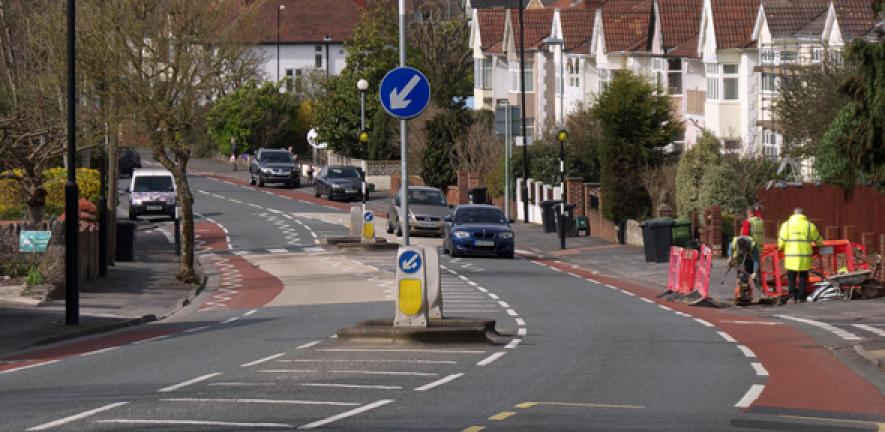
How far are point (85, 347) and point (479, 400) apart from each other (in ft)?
29.7

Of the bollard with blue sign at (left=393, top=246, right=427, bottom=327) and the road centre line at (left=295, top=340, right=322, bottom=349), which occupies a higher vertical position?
the bollard with blue sign at (left=393, top=246, right=427, bottom=327)

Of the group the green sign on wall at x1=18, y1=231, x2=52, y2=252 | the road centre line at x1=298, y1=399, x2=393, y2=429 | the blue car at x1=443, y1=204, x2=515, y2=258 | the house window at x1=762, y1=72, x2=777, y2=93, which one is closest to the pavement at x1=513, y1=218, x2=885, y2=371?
the blue car at x1=443, y1=204, x2=515, y2=258

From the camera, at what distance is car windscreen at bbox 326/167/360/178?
69.0 meters

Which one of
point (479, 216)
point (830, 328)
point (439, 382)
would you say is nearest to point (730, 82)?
point (479, 216)

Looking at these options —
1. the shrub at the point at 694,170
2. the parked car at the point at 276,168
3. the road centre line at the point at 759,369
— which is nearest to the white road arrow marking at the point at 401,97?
the road centre line at the point at 759,369

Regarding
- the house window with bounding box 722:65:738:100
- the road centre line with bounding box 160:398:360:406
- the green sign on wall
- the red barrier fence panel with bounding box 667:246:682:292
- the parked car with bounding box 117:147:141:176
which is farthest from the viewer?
the parked car with bounding box 117:147:141:176

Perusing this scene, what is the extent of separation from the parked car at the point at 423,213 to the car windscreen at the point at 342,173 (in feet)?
62.1

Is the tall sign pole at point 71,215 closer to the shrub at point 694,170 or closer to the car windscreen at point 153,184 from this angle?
the shrub at point 694,170

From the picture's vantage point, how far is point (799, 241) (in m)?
27.3

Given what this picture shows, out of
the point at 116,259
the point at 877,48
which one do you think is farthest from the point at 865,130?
the point at 116,259

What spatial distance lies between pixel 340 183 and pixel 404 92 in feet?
162

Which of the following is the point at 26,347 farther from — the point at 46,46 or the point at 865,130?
the point at 46,46

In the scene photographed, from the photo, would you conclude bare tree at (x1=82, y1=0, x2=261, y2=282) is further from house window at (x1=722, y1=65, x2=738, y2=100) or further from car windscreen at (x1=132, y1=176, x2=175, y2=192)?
house window at (x1=722, y1=65, x2=738, y2=100)

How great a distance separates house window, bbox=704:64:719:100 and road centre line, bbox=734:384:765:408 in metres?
42.8
